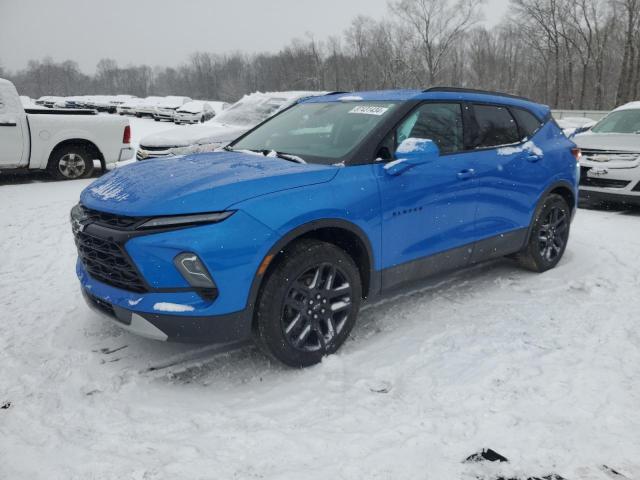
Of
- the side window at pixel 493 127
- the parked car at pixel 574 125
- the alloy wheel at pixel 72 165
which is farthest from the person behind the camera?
the parked car at pixel 574 125

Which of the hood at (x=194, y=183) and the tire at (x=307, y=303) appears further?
the tire at (x=307, y=303)

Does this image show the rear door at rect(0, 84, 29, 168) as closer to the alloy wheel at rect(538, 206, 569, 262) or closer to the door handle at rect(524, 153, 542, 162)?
the door handle at rect(524, 153, 542, 162)

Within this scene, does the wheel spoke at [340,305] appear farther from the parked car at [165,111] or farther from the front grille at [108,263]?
the parked car at [165,111]

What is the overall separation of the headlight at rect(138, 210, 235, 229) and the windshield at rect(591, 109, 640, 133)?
28.3ft

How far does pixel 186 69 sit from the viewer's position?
12669 cm

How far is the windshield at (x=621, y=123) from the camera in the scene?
8.94m

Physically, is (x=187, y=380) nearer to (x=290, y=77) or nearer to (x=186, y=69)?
(x=290, y=77)

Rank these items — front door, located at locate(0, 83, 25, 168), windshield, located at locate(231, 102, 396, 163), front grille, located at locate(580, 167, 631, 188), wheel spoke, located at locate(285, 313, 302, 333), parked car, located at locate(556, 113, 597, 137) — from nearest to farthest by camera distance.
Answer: wheel spoke, located at locate(285, 313, 302, 333) < windshield, located at locate(231, 102, 396, 163) < front grille, located at locate(580, 167, 631, 188) < front door, located at locate(0, 83, 25, 168) < parked car, located at locate(556, 113, 597, 137)

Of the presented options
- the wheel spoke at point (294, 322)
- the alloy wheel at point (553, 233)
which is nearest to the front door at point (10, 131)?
the wheel spoke at point (294, 322)

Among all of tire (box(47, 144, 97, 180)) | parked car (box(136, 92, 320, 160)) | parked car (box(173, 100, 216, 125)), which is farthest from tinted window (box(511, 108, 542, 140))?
parked car (box(173, 100, 216, 125))

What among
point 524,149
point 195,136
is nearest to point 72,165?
point 195,136

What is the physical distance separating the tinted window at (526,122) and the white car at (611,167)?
3.73 m

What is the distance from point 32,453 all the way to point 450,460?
1990 mm

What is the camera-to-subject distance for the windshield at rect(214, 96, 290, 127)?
969 centimetres
